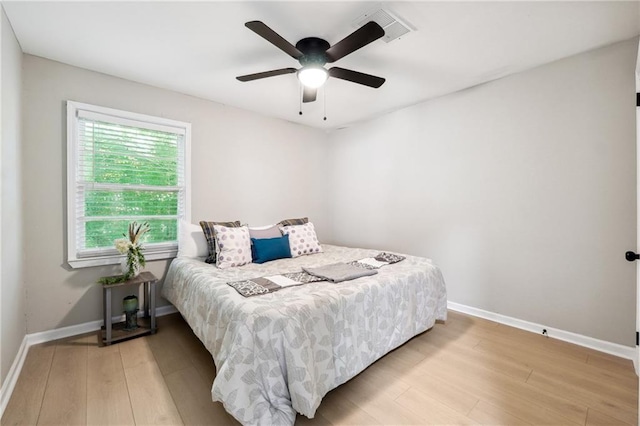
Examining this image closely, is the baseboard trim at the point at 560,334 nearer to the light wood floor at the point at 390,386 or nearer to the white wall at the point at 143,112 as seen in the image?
the light wood floor at the point at 390,386

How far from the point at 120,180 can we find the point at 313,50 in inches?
90.2

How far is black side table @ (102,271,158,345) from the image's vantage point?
7.75 feet

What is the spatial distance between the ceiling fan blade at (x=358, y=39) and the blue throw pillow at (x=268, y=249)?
6.01 ft

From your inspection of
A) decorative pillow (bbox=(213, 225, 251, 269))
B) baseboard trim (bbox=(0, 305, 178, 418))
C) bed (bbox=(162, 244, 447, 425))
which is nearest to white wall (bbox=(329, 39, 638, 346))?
bed (bbox=(162, 244, 447, 425))

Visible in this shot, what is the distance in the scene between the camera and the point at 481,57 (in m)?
2.40

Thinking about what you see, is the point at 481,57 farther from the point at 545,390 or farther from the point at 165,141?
the point at 165,141

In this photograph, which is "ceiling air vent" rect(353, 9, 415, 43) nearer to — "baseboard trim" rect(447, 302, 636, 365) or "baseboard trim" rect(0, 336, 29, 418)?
"baseboard trim" rect(447, 302, 636, 365)

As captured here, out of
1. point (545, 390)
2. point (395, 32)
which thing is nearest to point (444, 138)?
point (395, 32)

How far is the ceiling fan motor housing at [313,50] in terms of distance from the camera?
80.0 inches

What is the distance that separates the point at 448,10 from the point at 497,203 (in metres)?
1.88

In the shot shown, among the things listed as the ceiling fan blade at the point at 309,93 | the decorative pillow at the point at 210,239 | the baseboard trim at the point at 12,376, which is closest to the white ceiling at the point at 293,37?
the ceiling fan blade at the point at 309,93

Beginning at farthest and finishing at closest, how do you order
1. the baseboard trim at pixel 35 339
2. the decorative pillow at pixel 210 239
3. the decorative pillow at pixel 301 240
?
the decorative pillow at pixel 301 240
the decorative pillow at pixel 210 239
the baseboard trim at pixel 35 339

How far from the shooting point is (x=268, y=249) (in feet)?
9.53

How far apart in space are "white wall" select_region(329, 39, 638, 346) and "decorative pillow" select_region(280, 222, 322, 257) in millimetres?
1163
